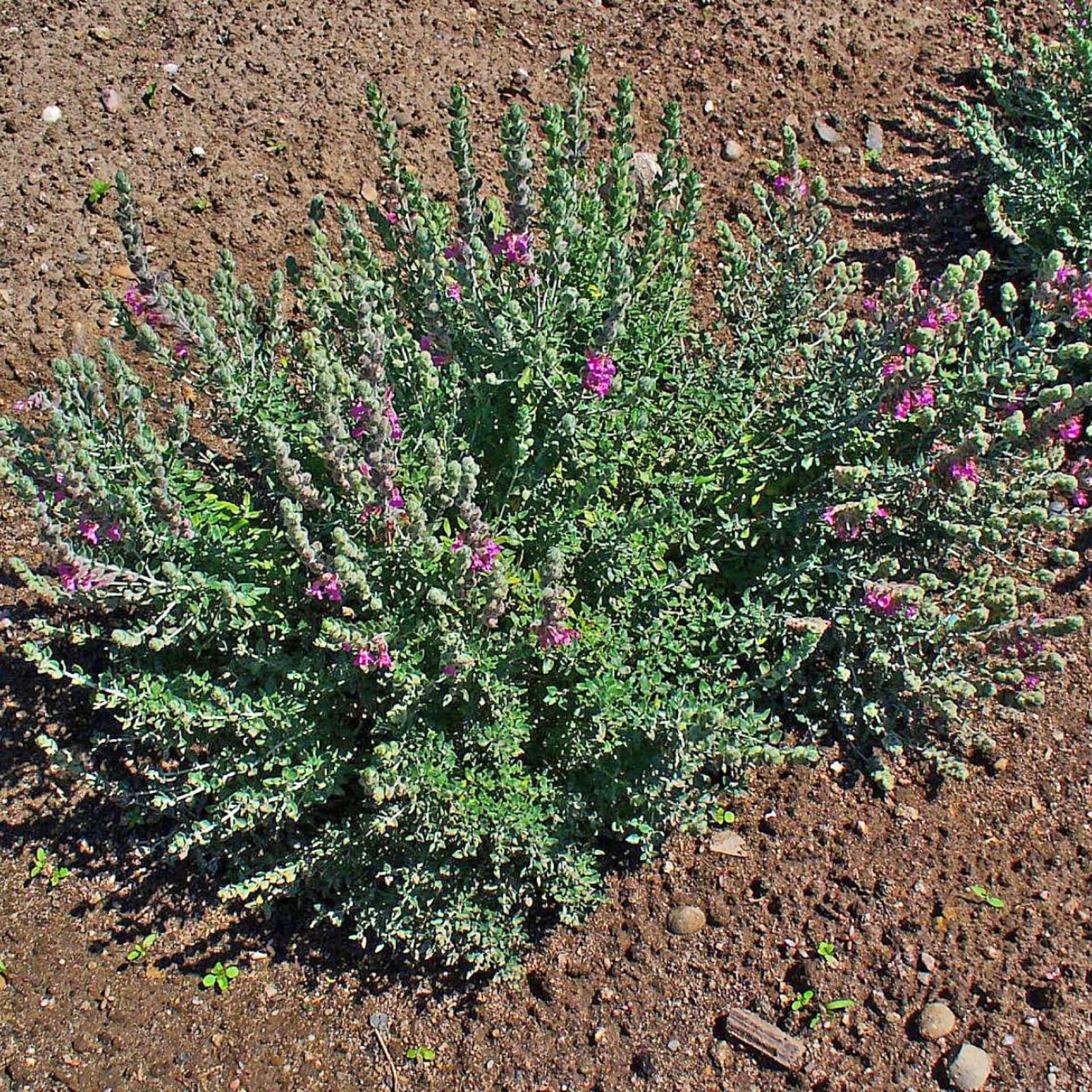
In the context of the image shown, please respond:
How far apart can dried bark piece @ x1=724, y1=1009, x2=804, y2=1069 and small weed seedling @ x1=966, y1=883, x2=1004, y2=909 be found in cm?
73

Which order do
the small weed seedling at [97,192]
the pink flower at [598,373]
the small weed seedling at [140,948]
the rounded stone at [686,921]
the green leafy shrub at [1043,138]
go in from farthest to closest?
1. the small weed seedling at [97,192]
2. the green leafy shrub at [1043,138]
3. the small weed seedling at [140,948]
4. the rounded stone at [686,921]
5. the pink flower at [598,373]

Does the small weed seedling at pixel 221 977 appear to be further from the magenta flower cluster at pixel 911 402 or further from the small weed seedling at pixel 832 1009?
the magenta flower cluster at pixel 911 402

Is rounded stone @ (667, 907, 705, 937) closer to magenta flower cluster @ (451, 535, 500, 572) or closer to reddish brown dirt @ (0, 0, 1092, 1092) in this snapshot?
reddish brown dirt @ (0, 0, 1092, 1092)

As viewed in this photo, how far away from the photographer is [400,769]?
10.5 ft

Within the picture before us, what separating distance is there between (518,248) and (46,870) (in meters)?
2.63

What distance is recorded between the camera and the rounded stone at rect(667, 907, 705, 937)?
3590 mm

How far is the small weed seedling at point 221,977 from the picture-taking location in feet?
11.9

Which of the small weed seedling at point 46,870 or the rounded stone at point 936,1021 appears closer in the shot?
the rounded stone at point 936,1021

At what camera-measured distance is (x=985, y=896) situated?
138 inches

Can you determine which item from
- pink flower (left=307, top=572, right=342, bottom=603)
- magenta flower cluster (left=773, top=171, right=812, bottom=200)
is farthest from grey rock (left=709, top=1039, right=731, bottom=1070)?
magenta flower cluster (left=773, top=171, right=812, bottom=200)

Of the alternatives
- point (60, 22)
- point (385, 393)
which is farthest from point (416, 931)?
point (60, 22)

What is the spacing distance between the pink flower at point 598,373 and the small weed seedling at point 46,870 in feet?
7.99

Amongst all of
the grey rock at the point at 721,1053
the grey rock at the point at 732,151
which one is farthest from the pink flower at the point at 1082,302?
the grey rock at the point at 732,151

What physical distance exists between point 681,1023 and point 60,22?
5.77 m
